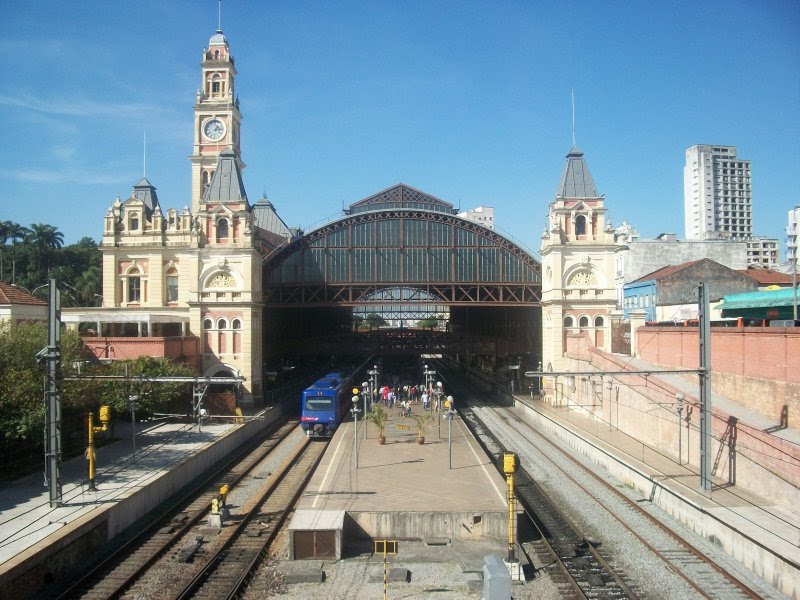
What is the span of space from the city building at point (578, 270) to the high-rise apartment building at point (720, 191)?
118m

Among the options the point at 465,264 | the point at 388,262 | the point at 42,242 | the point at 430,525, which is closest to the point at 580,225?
the point at 465,264

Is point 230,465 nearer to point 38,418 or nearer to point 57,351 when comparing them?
point 38,418

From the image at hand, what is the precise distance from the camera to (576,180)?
156 feet

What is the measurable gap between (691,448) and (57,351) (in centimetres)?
2399

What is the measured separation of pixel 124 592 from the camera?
669 inches

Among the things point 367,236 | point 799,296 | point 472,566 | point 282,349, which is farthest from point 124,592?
point 282,349

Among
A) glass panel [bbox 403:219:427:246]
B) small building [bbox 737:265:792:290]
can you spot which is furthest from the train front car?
small building [bbox 737:265:792:290]

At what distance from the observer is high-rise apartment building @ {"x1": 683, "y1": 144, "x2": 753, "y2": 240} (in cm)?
15188

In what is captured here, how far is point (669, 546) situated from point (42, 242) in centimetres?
7916

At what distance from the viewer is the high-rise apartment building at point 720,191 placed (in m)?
152

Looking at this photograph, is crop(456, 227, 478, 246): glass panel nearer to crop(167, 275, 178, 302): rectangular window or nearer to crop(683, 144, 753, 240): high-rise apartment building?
crop(167, 275, 178, 302): rectangular window

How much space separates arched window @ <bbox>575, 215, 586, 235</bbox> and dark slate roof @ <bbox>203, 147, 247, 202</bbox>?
76.6ft

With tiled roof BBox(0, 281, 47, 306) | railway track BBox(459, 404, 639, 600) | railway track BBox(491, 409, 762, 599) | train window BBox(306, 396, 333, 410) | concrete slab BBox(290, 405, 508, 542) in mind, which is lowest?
railway track BBox(459, 404, 639, 600)

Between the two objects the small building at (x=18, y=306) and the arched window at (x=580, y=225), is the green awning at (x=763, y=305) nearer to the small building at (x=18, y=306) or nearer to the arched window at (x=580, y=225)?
the arched window at (x=580, y=225)
